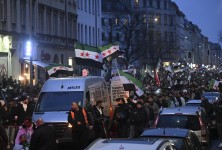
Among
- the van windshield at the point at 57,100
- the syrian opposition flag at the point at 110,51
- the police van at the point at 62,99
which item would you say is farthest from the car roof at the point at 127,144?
the syrian opposition flag at the point at 110,51

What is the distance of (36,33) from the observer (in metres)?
49.5

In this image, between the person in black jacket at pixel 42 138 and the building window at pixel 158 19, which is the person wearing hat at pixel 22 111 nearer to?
the person in black jacket at pixel 42 138

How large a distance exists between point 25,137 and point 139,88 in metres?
15.7

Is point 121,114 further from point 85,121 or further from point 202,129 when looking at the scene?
point 202,129

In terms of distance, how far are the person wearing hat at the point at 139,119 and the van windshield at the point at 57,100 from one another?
6.38 feet

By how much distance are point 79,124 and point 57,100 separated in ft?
11.5

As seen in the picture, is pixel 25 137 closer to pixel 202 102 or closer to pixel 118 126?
pixel 118 126

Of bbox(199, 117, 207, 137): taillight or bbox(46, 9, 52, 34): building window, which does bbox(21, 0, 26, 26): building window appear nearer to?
bbox(46, 9, 52, 34): building window

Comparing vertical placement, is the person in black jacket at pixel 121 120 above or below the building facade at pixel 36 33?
below

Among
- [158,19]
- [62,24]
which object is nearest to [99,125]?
[62,24]

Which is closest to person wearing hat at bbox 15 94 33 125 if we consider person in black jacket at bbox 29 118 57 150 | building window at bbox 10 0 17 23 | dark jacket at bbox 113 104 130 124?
dark jacket at bbox 113 104 130 124

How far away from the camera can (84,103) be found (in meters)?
21.7

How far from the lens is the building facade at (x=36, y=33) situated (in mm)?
43031

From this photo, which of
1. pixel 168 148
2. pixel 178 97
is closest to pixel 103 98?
pixel 178 97
